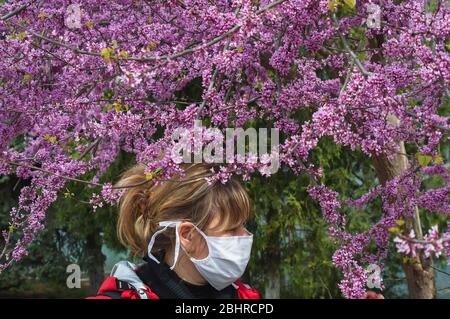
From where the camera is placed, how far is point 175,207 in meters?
2.85

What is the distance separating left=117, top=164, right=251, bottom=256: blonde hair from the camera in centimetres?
285

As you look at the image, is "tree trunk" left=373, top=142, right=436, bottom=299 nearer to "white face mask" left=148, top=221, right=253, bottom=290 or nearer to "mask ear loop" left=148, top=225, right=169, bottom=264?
"white face mask" left=148, top=221, right=253, bottom=290

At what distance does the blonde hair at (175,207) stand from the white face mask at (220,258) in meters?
0.05

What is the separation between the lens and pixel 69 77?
5160 millimetres

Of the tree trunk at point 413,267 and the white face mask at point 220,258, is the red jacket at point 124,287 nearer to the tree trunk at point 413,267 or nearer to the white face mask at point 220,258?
the white face mask at point 220,258

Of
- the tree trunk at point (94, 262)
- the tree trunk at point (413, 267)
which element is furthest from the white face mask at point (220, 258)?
the tree trunk at point (94, 262)

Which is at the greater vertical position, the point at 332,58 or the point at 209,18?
the point at 332,58

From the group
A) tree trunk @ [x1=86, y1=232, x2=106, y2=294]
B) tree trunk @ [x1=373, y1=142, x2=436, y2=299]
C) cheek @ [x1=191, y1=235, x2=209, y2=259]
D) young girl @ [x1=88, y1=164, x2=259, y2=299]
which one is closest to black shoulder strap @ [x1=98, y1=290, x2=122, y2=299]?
young girl @ [x1=88, y1=164, x2=259, y2=299]

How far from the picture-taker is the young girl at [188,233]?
9.20 ft

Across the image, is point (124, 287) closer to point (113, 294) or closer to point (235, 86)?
point (113, 294)
